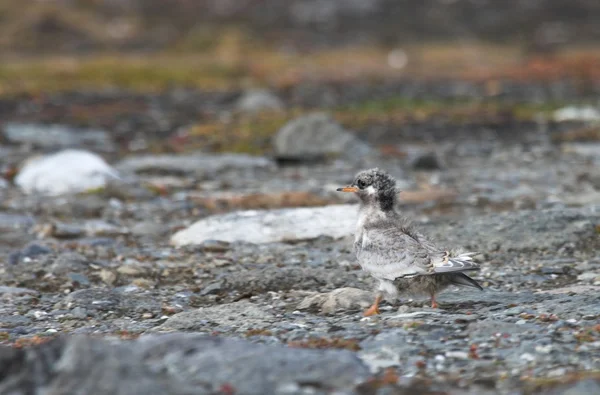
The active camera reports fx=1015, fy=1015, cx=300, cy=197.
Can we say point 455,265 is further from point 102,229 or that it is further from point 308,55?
point 308,55

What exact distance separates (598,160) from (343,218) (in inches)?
375

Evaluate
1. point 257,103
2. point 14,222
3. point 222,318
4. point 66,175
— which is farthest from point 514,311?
point 257,103

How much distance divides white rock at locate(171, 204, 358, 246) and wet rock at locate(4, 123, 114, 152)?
10859mm

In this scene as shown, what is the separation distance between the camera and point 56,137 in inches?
990

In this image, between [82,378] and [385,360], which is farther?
[385,360]

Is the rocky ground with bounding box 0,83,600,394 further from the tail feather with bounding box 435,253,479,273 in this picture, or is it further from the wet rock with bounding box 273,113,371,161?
the tail feather with bounding box 435,253,479,273

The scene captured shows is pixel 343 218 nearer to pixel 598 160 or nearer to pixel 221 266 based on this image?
pixel 221 266

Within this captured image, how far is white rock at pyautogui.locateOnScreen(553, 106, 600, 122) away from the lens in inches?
1120

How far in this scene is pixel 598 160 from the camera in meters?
21.2

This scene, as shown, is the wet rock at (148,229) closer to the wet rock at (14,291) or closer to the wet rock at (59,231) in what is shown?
the wet rock at (59,231)

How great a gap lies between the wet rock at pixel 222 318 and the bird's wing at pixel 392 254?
105 cm

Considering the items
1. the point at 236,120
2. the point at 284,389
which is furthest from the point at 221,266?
the point at 236,120

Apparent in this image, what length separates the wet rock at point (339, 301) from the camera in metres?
9.51

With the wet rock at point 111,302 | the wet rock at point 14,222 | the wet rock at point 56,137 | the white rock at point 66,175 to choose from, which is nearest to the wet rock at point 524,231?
the wet rock at point 111,302
